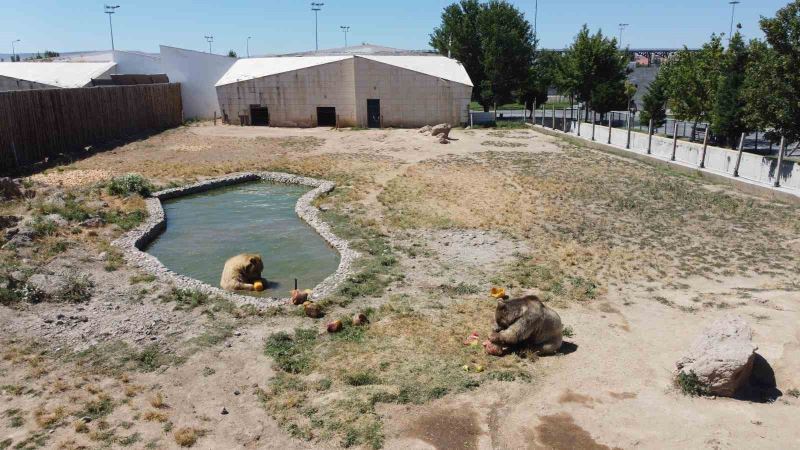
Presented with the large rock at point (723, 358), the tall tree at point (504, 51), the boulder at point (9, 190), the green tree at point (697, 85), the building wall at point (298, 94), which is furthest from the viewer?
the tall tree at point (504, 51)

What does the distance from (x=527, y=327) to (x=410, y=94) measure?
106 ft

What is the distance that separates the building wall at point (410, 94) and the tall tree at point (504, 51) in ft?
23.5

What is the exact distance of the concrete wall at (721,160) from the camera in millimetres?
21438

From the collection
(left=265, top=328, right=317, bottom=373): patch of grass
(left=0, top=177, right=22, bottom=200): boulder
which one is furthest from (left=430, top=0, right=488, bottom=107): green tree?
(left=265, top=328, right=317, bottom=373): patch of grass

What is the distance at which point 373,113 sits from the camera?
41375mm

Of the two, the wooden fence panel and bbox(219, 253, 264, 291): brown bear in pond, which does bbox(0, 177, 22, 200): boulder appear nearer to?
the wooden fence panel

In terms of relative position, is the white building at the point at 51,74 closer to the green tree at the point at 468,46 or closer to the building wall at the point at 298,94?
the building wall at the point at 298,94

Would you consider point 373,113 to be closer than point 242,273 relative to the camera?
No

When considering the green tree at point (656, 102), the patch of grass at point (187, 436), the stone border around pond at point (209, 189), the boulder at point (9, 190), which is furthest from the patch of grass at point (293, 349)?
the green tree at point (656, 102)

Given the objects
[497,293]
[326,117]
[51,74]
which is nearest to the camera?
[497,293]

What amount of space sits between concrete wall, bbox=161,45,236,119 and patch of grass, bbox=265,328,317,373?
1454 inches

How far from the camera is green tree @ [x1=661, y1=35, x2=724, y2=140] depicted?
30.1 meters

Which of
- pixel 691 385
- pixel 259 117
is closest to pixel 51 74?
pixel 259 117

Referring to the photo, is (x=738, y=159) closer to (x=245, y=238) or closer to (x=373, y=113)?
(x=245, y=238)
